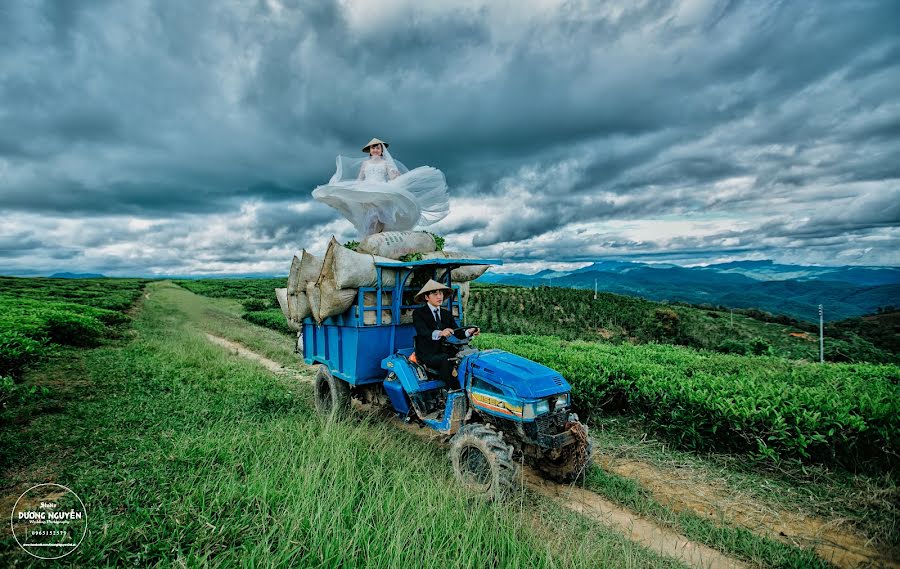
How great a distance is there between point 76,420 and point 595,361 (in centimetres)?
752

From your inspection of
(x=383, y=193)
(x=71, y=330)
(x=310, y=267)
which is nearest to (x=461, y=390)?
(x=310, y=267)

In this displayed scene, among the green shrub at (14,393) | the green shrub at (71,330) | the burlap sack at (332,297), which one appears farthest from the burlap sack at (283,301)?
the green shrub at (71,330)

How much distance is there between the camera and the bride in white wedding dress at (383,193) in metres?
6.08

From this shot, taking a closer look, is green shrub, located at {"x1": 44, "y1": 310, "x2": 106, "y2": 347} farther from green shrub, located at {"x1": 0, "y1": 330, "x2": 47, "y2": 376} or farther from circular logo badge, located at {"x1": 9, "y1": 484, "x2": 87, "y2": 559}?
circular logo badge, located at {"x1": 9, "y1": 484, "x2": 87, "y2": 559}

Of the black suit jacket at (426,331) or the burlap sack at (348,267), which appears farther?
the burlap sack at (348,267)

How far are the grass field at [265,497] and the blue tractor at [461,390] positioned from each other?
0.42 meters

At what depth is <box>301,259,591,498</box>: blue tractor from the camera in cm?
410

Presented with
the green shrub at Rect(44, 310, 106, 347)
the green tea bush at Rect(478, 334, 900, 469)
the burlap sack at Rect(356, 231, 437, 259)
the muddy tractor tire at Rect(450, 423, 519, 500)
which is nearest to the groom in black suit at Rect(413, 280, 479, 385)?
the muddy tractor tire at Rect(450, 423, 519, 500)

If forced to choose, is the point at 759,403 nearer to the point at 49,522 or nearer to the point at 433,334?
the point at 433,334

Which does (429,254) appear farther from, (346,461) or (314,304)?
(346,461)

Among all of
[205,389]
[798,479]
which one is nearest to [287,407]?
[205,389]

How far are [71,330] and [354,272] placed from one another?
965cm

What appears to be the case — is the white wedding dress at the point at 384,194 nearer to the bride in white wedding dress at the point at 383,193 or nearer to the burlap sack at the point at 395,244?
the bride in white wedding dress at the point at 383,193

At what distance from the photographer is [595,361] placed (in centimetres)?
730
